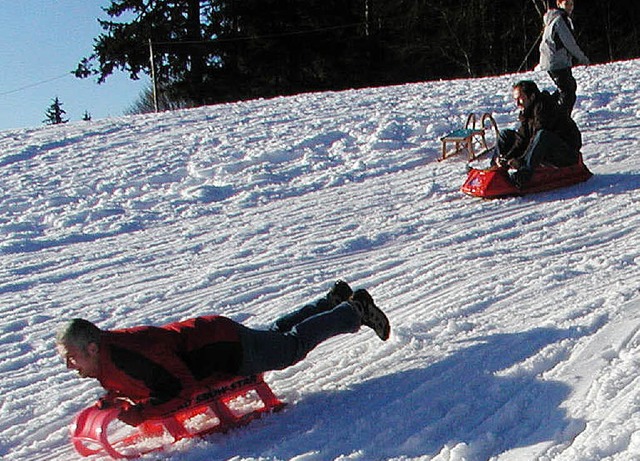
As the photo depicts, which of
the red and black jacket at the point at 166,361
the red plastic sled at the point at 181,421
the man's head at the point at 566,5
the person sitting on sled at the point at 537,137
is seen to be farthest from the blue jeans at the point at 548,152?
the red and black jacket at the point at 166,361

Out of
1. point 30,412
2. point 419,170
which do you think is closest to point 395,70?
point 419,170

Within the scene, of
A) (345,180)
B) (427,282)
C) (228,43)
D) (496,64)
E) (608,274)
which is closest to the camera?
(608,274)

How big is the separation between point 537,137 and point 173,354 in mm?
4455

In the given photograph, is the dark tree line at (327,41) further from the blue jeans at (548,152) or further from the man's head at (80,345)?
the man's head at (80,345)

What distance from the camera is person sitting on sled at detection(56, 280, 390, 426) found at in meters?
3.11

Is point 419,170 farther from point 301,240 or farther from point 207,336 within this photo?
point 207,336

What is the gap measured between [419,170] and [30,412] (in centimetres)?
524

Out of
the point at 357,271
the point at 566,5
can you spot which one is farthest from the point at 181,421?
the point at 566,5

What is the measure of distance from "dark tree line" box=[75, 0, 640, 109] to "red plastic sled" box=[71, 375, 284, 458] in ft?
62.6

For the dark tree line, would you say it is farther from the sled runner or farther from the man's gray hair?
the man's gray hair

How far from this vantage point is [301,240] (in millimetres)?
6297

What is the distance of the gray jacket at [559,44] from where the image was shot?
769 centimetres

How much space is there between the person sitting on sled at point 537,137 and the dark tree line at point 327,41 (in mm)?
16173

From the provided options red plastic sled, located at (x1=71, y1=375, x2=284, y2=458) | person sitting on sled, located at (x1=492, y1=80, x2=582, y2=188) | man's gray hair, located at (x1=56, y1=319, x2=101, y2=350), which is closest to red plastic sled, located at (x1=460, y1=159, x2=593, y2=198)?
person sitting on sled, located at (x1=492, y1=80, x2=582, y2=188)
